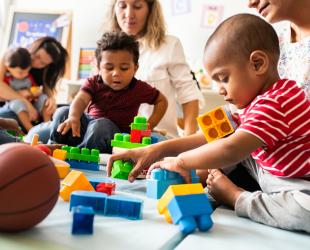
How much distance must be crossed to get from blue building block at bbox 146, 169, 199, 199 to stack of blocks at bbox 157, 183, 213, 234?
213mm

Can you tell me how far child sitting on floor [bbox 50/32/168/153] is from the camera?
1638mm

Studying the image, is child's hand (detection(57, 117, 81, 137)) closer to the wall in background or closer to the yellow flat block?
the yellow flat block

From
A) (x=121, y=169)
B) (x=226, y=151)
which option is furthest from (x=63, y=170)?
(x=226, y=151)

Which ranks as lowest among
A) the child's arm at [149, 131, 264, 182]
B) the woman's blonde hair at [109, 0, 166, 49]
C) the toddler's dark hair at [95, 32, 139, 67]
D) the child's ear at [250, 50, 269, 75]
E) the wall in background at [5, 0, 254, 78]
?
the child's arm at [149, 131, 264, 182]

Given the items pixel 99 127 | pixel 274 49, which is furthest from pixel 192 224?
pixel 99 127

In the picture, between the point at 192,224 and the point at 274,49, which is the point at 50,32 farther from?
the point at 192,224

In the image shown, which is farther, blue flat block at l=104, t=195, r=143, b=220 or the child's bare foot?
the child's bare foot

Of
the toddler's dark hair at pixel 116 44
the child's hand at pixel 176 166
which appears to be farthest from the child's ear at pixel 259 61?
the toddler's dark hair at pixel 116 44

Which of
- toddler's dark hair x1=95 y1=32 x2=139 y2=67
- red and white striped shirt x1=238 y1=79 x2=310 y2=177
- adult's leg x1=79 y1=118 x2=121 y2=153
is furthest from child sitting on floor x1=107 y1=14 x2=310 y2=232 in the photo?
toddler's dark hair x1=95 y1=32 x2=139 y2=67

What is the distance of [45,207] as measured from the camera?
61 centimetres

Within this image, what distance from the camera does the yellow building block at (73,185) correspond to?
2.71ft

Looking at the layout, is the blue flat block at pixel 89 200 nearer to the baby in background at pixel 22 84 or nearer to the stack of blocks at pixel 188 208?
the stack of blocks at pixel 188 208

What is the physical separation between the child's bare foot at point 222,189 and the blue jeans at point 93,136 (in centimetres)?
65

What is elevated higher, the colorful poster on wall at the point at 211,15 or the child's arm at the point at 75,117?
the colorful poster on wall at the point at 211,15
